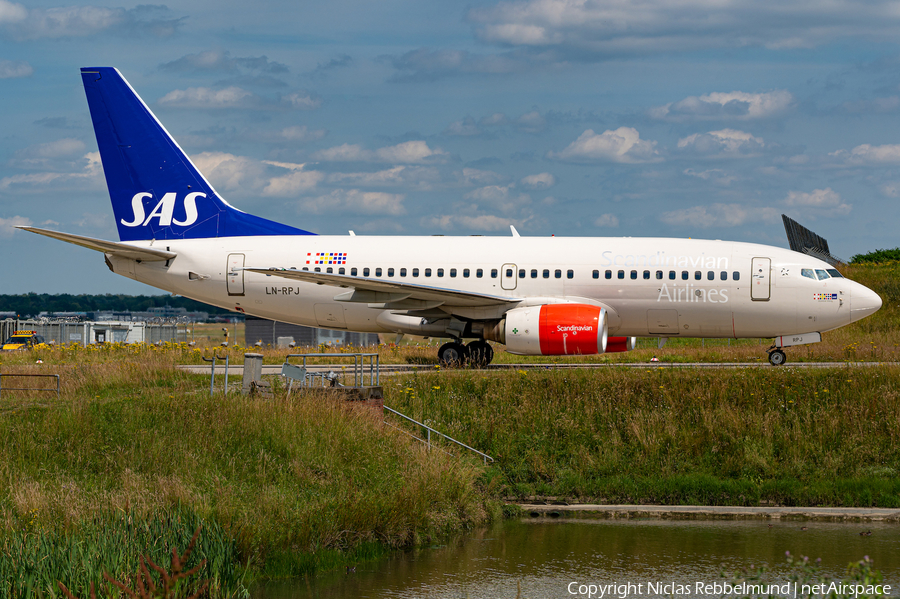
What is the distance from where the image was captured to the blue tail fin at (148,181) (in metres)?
28.2

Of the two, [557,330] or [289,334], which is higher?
[289,334]

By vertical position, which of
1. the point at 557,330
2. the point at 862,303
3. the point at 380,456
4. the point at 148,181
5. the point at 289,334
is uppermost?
the point at 148,181

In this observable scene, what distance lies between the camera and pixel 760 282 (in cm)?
2462

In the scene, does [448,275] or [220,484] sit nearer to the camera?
[220,484]

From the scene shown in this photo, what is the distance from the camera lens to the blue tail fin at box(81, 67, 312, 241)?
28.2 meters

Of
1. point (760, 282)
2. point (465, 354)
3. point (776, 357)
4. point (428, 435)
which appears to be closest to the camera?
point (428, 435)

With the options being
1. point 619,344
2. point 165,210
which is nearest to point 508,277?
point 619,344

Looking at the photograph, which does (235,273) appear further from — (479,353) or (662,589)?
(662,589)

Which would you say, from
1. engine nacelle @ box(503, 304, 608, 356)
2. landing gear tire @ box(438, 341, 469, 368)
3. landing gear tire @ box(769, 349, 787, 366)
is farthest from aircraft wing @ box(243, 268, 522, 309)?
landing gear tire @ box(769, 349, 787, 366)

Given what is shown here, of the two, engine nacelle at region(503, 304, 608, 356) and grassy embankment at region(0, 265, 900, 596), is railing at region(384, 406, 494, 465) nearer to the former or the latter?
grassy embankment at region(0, 265, 900, 596)

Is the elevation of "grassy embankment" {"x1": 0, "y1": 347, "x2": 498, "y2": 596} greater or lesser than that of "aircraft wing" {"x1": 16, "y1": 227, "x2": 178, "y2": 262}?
lesser

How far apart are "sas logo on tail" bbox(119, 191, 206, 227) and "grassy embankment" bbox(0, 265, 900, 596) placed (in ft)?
19.1

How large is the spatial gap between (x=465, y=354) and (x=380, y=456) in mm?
9028

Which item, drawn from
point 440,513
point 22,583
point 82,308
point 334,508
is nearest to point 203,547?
point 22,583
